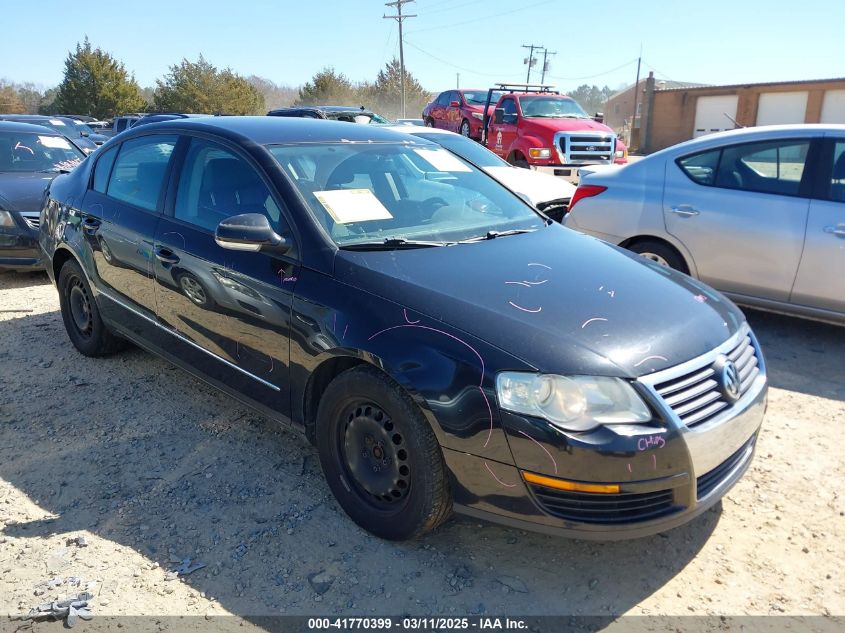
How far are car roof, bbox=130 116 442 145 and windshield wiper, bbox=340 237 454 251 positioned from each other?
0.85 m

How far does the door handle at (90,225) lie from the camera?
14.2ft

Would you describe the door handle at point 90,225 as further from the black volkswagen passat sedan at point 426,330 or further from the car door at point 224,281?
the car door at point 224,281

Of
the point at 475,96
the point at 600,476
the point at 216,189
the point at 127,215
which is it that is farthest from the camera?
the point at 475,96

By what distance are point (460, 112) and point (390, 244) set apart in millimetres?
17516

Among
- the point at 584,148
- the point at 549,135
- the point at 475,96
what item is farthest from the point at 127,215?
the point at 475,96

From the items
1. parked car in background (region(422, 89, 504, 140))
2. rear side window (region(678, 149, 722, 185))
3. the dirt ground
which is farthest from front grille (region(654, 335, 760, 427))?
parked car in background (region(422, 89, 504, 140))

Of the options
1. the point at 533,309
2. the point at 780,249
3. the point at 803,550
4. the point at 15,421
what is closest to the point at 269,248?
the point at 533,309

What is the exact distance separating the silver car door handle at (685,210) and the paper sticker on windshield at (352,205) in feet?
10.1

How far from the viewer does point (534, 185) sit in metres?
8.18

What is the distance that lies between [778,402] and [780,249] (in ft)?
4.42

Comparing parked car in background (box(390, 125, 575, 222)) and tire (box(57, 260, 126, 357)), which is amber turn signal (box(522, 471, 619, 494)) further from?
parked car in background (box(390, 125, 575, 222))

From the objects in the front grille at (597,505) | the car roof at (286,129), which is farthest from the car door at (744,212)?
the front grille at (597,505)

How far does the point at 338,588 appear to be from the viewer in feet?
8.50

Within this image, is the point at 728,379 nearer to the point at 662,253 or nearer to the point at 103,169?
the point at 662,253
